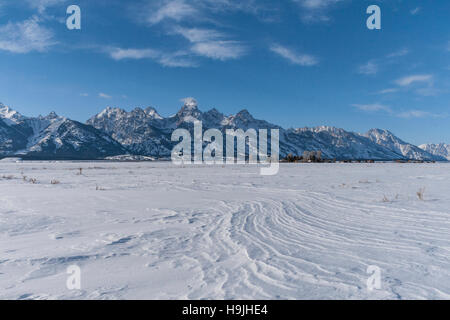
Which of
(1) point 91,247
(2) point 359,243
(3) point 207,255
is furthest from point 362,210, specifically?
(1) point 91,247

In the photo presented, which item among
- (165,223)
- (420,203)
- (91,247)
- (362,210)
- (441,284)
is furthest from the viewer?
(420,203)

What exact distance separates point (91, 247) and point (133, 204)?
14.8 feet

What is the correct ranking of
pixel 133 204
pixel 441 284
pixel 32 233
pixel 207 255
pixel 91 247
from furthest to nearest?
pixel 133 204
pixel 32 233
pixel 91 247
pixel 207 255
pixel 441 284

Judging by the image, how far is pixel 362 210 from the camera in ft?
25.9

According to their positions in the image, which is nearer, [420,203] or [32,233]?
[32,233]

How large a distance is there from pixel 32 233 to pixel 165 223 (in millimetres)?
2763

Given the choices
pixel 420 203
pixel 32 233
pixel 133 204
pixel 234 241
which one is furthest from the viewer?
pixel 133 204

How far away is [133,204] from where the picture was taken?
30.9ft
